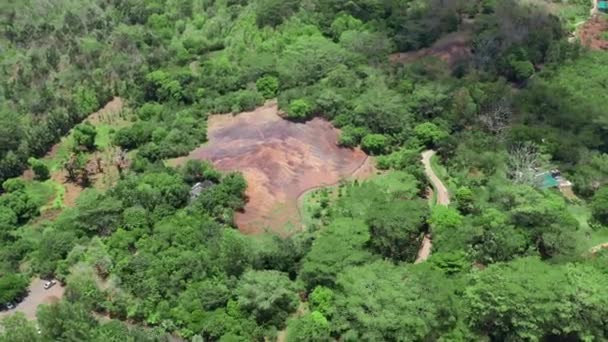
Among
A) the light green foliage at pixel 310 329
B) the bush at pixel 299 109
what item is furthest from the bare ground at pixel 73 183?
the light green foliage at pixel 310 329

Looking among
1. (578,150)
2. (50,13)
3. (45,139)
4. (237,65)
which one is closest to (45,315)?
(45,139)

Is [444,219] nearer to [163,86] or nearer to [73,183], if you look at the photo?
[73,183]

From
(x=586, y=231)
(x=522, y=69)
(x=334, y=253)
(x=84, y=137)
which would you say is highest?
(x=334, y=253)

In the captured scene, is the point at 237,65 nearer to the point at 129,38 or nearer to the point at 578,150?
the point at 129,38

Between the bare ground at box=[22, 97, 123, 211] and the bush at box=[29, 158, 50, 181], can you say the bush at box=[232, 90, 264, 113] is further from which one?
the bush at box=[29, 158, 50, 181]

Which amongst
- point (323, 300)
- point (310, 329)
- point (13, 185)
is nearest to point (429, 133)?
point (323, 300)

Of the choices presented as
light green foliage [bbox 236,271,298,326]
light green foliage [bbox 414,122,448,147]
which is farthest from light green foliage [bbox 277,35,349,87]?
light green foliage [bbox 236,271,298,326]
